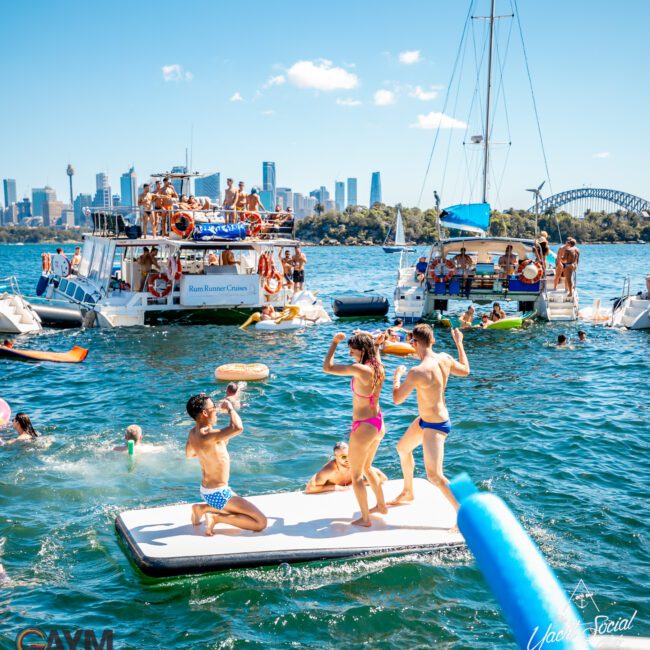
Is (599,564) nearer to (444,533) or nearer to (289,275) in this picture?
(444,533)

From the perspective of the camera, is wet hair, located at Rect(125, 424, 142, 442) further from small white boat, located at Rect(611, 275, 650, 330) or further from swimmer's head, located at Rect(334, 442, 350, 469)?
small white boat, located at Rect(611, 275, 650, 330)

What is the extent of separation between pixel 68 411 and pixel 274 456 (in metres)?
5.07

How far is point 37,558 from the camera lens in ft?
25.9

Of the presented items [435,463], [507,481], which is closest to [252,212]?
[507,481]

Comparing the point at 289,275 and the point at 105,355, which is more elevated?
the point at 289,275

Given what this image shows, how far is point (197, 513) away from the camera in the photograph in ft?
25.0

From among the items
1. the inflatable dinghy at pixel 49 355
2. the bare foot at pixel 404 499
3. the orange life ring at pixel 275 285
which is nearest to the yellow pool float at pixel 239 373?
the inflatable dinghy at pixel 49 355

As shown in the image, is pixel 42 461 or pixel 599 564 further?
pixel 42 461

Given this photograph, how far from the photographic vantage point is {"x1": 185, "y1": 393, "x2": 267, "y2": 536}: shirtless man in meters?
7.14

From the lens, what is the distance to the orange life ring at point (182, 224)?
2417 cm

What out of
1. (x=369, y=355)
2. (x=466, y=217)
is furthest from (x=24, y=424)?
(x=466, y=217)

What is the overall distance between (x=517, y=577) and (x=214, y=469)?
4.44 m

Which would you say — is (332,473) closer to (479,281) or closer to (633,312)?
(479,281)

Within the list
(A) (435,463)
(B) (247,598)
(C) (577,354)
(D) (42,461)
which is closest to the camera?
(B) (247,598)
